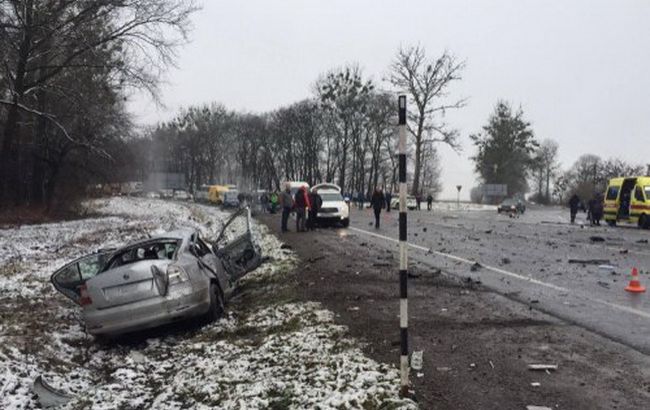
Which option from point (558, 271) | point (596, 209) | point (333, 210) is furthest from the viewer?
point (596, 209)

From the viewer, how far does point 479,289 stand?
35.5ft

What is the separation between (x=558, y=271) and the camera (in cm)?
1299

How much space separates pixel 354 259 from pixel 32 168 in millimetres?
32658

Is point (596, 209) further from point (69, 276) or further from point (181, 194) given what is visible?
point (181, 194)

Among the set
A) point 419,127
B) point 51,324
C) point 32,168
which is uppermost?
point 419,127

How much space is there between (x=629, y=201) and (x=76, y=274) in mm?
30475

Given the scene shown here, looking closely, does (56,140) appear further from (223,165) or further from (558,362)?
(223,165)

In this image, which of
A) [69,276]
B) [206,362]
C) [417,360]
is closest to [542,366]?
[417,360]

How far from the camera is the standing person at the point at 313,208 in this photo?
26.2 m

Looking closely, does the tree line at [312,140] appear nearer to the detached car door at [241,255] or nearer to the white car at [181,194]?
the white car at [181,194]

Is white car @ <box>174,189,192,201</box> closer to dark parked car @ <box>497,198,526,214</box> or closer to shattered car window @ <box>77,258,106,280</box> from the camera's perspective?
dark parked car @ <box>497,198,526,214</box>

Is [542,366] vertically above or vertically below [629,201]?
below

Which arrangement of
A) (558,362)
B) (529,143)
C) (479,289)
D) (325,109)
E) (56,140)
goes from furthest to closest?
(529,143) < (325,109) < (56,140) < (479,289) < (558,362)

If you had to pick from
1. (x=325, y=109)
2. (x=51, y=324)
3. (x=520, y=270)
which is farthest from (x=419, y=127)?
(x=51, y=324)
